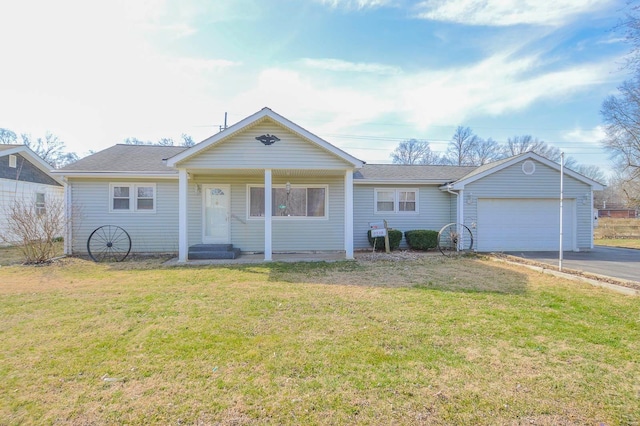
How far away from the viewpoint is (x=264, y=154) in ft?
28.9

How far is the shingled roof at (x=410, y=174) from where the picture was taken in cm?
1181

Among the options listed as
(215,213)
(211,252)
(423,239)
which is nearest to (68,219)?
(215,213)

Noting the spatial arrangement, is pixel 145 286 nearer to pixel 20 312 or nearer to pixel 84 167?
pixel 20 312

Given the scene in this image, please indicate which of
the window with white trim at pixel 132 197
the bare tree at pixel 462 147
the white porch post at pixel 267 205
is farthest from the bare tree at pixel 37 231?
the bare tree at pixel 462 147

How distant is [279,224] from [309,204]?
134cm

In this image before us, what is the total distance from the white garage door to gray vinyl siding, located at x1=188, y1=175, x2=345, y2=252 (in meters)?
5.49

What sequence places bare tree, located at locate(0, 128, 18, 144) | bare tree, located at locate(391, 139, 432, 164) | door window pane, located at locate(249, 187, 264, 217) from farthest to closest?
1. bare tree, located at locate(391, 139, 432, 164)
2. bare tree, located at locate(0, 128, 18, 144)
3. door window pane, located at locate(249, 187, 264, 217)

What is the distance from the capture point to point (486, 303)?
4934 millimetres

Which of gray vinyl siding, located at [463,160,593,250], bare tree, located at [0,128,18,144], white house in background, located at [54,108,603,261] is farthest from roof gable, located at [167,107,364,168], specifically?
bare tree, located at [0,128,18,144]

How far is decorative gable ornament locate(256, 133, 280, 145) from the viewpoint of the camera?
28.9 feet

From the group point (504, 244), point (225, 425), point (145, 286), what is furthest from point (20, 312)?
point (504, 244)

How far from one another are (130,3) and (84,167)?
5.84 m

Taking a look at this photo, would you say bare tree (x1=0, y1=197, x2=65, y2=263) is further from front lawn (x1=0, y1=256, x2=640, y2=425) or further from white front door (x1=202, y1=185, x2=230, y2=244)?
white front door (x1=202, y1=185, x2=230, y2=244)

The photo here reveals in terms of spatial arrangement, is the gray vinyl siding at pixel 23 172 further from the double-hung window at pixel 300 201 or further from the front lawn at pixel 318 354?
the front lawn at pixel 318 354
